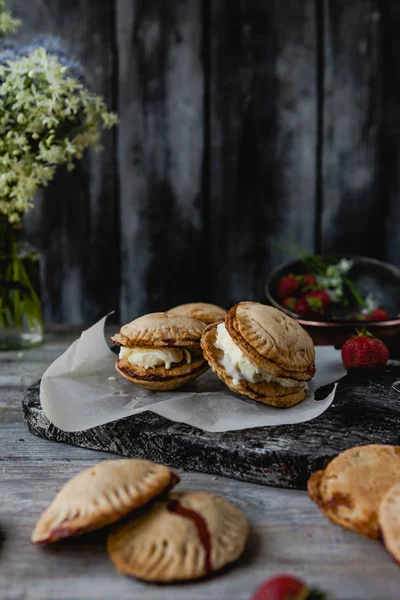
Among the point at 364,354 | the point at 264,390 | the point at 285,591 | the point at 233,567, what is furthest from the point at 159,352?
the point at 285,591

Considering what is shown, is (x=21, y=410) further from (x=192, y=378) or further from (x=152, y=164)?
(x=152, y=164)

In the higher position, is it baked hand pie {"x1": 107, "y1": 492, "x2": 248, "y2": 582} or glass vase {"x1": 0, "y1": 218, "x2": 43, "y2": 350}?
glass vase {"x1": 0, "y1": 218, "x2": 43, "y2": 350}

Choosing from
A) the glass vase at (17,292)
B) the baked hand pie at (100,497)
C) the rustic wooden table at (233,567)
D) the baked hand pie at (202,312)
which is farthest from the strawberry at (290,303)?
Result: the baked hand pie at (100,497)

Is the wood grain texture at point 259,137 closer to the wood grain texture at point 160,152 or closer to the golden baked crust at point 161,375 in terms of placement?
the wood grain texture at point 160,152

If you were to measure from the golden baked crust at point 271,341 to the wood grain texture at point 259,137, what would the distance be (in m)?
1.29

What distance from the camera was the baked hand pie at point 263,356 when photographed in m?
1.51

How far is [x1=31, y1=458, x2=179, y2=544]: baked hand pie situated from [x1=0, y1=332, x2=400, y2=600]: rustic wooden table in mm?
51

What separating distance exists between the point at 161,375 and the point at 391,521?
2.56ft

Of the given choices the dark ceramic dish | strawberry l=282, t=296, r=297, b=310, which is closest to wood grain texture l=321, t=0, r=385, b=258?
the dark ceramic dish

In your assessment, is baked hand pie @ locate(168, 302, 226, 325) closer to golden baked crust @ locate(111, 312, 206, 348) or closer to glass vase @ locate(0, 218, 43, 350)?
golden baked crust @ locate(111, 312, 206, 348)

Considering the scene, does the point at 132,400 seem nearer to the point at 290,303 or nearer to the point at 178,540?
the point at 178,540

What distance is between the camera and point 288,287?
253cm

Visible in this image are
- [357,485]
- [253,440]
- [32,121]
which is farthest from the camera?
[32,121]

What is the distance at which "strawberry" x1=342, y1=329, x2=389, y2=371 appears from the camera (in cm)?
184
